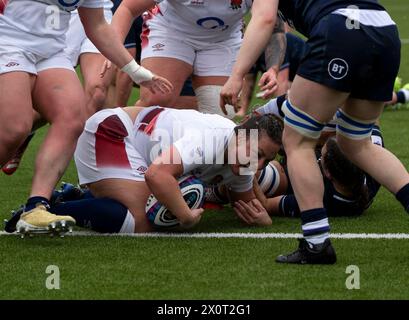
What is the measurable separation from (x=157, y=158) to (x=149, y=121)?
0.60 metres

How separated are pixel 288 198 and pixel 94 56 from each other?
8.38 feet

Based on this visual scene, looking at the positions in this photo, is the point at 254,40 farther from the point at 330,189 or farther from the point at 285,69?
the point at 285,69

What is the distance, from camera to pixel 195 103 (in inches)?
363

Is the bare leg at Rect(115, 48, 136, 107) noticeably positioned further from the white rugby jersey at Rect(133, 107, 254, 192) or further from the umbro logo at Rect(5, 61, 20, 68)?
the umbro logo at Rect(5, 61, 20, 68)

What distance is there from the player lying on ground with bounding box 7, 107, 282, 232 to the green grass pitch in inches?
8.1

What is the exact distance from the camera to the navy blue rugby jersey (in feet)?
19.3

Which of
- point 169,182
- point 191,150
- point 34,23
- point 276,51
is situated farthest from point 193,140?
point 276,51

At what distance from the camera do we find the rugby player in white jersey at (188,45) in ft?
27.1

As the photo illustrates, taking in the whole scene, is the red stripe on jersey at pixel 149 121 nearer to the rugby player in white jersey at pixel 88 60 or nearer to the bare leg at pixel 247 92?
the rugby player in white jersey at pixel 88 60

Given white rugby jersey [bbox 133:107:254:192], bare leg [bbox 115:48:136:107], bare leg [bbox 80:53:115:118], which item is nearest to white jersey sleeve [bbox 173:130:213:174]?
white rugby jersey [bbox 133:107:254:192]

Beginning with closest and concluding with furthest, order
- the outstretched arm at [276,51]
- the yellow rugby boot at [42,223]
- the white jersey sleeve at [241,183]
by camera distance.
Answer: the yellow rugby boot at [42,223] < the white jersey sleeve at [241,183] < the outstretched arm at [276,51]

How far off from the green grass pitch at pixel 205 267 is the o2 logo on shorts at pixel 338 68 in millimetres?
981

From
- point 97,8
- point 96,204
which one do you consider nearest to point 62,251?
point 96,204

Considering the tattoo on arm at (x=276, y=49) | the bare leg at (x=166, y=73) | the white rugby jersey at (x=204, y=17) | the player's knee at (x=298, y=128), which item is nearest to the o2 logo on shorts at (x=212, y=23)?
the white rugby jersey at (x=204, y=17)
